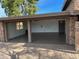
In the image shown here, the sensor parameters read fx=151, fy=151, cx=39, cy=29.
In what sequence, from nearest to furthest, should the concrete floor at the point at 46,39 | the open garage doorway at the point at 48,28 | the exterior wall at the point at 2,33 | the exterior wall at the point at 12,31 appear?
1. the concrete floor at the point at 46,39
2. the exterior wall at the point at 2,33
3. the exterior wall at the point at 12,31
4. the open garage doorway at the point at 48,28

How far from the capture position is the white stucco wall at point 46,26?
22820 mm

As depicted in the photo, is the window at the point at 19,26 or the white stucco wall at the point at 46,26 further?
the white stucco wall at the point at 46,26

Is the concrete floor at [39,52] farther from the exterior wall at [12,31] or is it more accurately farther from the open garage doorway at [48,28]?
the open garage doorway at [48,28]

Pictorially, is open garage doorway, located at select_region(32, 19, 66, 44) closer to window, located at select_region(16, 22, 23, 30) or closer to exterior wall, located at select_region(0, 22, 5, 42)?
window, located at select_region(16, 22, 23, 30)

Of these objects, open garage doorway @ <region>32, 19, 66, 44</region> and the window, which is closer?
the window

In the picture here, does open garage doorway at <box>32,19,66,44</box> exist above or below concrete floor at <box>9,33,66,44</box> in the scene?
above

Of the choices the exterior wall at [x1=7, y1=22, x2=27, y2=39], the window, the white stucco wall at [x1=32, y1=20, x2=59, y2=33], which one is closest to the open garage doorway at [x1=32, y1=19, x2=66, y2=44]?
the white stucco wall at [x1=32, y1=20, x2=59, y2=33]

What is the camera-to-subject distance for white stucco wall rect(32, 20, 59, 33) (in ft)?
74.9

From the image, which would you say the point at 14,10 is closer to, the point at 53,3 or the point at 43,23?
the point at 43,23

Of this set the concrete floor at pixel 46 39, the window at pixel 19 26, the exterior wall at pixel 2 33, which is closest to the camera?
the concrete floor at pixel 46 39

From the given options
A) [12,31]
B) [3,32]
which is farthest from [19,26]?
[3,32]

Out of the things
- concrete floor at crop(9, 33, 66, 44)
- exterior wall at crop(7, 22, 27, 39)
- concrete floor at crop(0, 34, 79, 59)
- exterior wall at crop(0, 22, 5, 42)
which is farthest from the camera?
exterior wall at crop(7, 22, 27, 39)

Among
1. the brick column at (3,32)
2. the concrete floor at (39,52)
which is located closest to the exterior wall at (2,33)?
the brick column at (3,32)

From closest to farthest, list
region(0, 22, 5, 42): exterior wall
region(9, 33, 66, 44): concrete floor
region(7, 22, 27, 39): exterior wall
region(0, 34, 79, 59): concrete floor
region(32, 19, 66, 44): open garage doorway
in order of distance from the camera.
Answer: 1. region(0, 34, 79, 59): concrete floor
2. region(9, 33, 66, 44): concrete floor
3. region(0, 22, 5, 42): exterior wall
4. region(7, 22, 27, 39): exterior wall
5. region(32, 19, 66, 44): open garage doorway
